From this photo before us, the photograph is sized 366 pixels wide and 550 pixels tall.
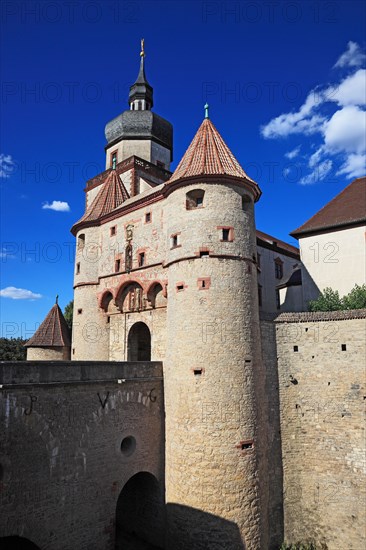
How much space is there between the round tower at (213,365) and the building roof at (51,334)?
12.0 meters

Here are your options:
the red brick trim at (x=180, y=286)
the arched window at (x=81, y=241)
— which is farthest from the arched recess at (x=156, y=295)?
the arched window at (x=81, y=241)

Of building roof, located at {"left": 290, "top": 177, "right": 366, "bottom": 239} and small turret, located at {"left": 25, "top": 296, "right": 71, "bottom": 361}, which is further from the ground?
building roof, located at {"left": 290, "top": 177, "right": 366, "bottom": 239}

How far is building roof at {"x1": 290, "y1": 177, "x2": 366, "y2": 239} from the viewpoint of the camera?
24016 mm

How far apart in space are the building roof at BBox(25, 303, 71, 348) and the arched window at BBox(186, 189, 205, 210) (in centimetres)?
1453

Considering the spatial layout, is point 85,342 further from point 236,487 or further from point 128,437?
point 236,487

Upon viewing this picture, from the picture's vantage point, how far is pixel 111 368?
49.0ft

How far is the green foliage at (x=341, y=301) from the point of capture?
20.6 metres

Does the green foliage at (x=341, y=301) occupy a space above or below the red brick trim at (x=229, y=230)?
below

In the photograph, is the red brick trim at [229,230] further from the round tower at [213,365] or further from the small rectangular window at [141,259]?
the small rectangular window at [141,259]

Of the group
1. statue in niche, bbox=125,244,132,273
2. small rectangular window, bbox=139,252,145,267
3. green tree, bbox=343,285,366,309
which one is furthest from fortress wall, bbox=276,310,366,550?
statue in niche, bbox=125,244,132,273

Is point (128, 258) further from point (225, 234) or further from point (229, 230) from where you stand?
point (229, 230)

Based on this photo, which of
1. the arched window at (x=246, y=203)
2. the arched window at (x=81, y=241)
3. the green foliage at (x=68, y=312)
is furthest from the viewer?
the green foliage at (x=68, y=312)

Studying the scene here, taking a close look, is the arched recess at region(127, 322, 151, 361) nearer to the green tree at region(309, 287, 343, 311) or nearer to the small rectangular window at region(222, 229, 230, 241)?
the small rectangular window at region(222, 229, 230, 241)

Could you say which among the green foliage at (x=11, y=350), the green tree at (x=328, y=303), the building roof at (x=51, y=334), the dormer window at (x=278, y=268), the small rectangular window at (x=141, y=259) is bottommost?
the green foliage at (x=11, y=350)
